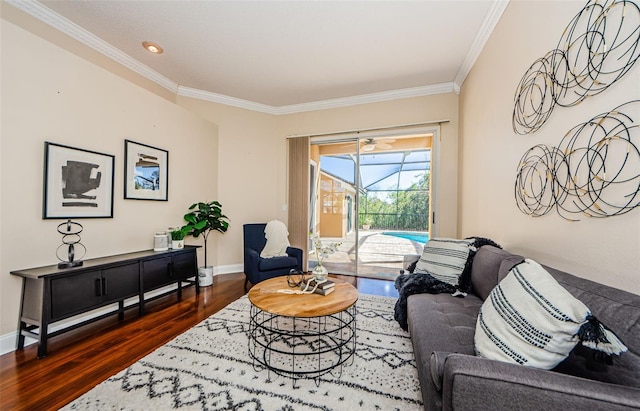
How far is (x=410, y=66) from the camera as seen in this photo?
3.35 meters

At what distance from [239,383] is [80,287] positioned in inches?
67.7

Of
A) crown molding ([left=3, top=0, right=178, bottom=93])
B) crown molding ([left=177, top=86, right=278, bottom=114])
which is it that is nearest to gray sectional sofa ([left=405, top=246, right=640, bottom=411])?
crown molding ([left=3, top=0, right=178, bottom=93])

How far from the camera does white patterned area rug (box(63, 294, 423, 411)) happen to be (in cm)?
146

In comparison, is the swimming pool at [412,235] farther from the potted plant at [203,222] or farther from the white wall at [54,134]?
the white wall at [54,134]

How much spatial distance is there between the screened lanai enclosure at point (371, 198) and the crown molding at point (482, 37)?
118 centimetres

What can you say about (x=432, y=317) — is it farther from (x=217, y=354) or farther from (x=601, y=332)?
(x=217, y=354)

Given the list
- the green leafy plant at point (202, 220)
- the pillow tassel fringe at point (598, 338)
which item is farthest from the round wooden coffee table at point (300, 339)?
the green leafy plant at point (202, 220)

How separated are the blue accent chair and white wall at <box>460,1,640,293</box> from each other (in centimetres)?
243

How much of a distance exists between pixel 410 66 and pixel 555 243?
2.79 meters

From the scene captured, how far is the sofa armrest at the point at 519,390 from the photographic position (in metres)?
0.73

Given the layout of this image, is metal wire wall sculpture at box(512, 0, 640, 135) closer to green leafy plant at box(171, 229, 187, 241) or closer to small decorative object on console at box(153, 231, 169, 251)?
green leafy plant at box(171, 229, 187, 241)

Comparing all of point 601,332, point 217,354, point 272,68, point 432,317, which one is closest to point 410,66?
point 272,68

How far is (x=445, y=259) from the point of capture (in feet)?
7.75

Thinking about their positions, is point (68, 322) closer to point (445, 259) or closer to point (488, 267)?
point (445, 259)
